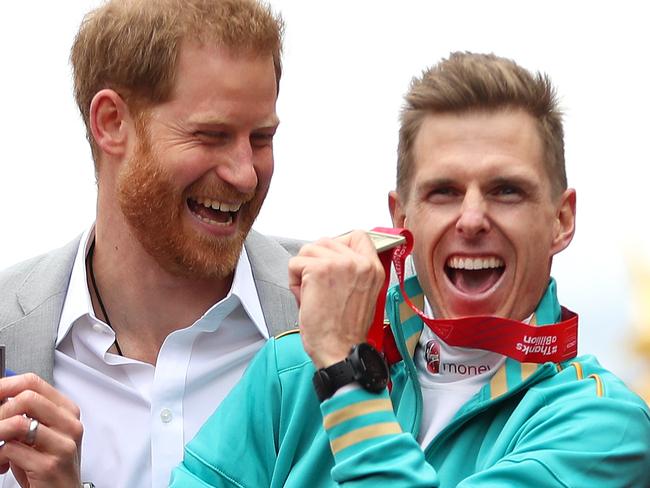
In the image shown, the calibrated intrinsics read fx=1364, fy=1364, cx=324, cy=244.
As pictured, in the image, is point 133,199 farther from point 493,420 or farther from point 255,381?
point 493,420

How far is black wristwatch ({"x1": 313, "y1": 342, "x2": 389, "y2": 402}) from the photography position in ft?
9.58

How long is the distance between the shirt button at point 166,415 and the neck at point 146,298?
0.26 meters

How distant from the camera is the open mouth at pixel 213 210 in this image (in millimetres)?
4281

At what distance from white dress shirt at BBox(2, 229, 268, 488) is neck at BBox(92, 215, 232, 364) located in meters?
0.10

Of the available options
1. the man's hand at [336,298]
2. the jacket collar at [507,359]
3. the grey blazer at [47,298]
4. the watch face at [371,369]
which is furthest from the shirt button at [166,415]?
the watch face at [371,369]

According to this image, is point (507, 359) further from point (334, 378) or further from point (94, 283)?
point (94, 283)

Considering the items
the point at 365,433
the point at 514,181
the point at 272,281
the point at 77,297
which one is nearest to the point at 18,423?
the point at 77,297

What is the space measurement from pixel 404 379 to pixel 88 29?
1.98 m

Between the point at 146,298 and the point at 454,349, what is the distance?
1.55 metres

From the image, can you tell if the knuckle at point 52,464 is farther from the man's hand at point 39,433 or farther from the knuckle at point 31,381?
the knuckle at point 31,381

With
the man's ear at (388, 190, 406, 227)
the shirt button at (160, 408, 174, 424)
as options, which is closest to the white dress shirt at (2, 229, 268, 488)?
the shirt button at (160, 408, 174, 424)

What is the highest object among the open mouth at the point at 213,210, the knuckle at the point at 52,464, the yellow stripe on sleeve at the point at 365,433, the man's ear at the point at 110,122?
the man's ear at the point at 110,122

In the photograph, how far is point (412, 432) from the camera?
312cm

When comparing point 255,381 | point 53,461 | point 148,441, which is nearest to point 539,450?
point 255,381
